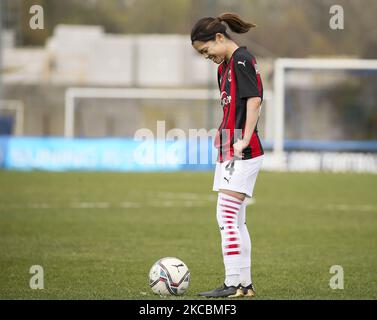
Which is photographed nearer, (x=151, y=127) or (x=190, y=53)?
(x=151, y=127)

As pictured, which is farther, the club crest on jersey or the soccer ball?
the soccer ball

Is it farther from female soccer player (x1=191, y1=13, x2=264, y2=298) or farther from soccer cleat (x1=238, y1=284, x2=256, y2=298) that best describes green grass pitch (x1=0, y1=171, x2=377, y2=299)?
female soccer player (x1=191, y1=13, x2=264, y2=298)

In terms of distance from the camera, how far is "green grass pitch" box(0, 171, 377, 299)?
916 centimetres

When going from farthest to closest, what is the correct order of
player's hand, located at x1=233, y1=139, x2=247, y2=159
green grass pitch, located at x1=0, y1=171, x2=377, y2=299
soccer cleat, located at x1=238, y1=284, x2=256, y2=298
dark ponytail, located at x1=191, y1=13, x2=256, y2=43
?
green grass pitch, located at x1=0, y1=171, x2=377, y2=299 < soccer cleat, located at x1=238, y1=284, x2=256, y2=298 < dark ponytail, located at x1=191, y1=13, x2=256, y2=43 < player's hand, located at x1=233, y1=139, x2=247, y2=159

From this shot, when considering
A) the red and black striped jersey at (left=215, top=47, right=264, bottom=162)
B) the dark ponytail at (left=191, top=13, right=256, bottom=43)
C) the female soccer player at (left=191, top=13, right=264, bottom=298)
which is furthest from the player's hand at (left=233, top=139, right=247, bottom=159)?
the dark ponytail at (left=191, top=13, right=256, bottom=43)

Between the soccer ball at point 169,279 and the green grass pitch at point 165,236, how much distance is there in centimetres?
13

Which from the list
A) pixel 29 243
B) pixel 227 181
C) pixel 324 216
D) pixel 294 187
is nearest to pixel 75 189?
pixel 294 187

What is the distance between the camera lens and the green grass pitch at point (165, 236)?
9164 mm

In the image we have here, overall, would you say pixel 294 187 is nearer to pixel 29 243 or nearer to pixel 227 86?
pixel 29 243

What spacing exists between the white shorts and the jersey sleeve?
1.89ft

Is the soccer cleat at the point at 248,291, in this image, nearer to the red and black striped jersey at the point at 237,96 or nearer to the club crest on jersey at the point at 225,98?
the red and black striped jersey at the point at 237,96

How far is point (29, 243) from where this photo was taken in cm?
1246

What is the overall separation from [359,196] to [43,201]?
22.5ft
